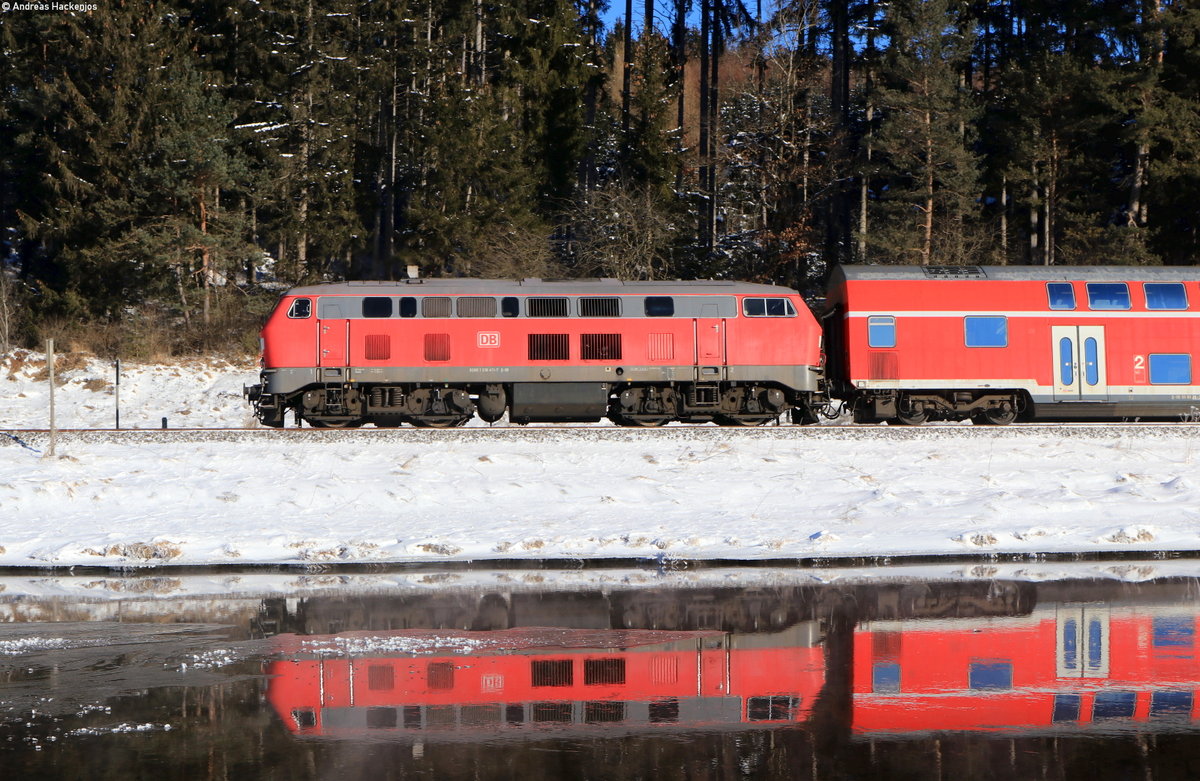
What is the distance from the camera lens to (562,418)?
24.0 metres

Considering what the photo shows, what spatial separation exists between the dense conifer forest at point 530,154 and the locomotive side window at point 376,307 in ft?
56.4

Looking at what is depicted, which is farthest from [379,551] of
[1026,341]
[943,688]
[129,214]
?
[129,214]

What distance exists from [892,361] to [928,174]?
19907 millimetres

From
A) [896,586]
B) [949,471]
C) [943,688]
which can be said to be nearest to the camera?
[943,688]

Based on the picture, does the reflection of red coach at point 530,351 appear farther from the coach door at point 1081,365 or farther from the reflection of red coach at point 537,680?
the reflection of red coach at point 537,680

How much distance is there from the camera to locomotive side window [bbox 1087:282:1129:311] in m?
24.2

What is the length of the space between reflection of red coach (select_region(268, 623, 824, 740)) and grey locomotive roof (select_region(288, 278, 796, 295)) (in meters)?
13.8

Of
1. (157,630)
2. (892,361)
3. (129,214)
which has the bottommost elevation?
(157,630)

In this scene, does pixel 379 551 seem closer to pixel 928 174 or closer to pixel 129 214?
pixel 129 214

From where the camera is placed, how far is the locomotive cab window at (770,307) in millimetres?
23906

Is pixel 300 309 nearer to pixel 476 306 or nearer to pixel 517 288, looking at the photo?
pixel 476 306

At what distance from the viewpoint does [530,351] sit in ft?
76.5

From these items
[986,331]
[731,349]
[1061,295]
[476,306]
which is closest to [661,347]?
[731,349]

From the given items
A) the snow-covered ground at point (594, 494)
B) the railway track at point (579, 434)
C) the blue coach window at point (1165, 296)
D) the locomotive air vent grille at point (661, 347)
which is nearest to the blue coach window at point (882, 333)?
the railway track at point (579, 434)
